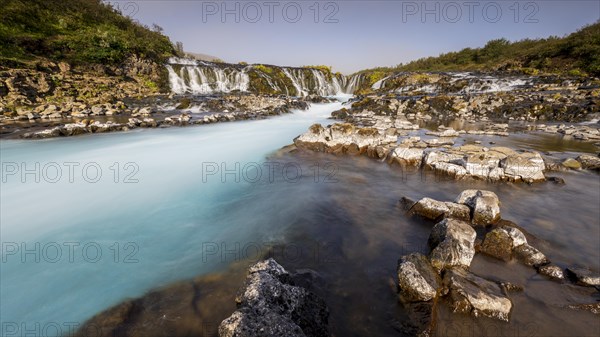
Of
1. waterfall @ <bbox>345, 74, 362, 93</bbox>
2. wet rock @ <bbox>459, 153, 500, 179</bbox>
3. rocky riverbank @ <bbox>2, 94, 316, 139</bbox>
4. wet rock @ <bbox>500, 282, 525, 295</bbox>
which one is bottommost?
wet rock @ <bbox>500, 282, 525, 295</bbox>

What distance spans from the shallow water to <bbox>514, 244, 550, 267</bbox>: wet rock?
0.19m

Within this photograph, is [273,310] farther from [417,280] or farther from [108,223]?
[108,223]

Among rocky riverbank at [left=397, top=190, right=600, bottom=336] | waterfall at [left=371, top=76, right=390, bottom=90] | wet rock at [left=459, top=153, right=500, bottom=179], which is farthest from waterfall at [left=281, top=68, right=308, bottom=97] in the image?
rocky riverbank at [left=397, top=190, right=600, bottom=336]

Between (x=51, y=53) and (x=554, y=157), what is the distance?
47.6 metres

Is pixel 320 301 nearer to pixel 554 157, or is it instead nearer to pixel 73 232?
pixel 73 232

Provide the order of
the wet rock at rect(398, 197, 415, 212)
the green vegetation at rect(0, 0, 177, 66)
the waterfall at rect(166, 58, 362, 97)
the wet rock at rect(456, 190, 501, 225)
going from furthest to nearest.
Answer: the waterfall at rect(166, 58, 362, 97) → the green vegetation at rect(0, 0, 177, 66) → the wet rock at rect(398, 197, 415, 212) → the wet rock at rect(456, 190, 501, 225)

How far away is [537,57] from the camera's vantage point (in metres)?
45.6

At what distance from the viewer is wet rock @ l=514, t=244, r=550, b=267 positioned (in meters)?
4.29

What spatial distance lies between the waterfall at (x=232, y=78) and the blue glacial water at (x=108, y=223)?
27.0 metres

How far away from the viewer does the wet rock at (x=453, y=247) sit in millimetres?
4082

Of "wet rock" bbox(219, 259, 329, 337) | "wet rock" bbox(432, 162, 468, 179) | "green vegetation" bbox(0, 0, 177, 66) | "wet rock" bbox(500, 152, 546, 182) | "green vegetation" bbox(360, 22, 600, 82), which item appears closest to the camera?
"wet rock" bbox(219, 259, 329, 337)

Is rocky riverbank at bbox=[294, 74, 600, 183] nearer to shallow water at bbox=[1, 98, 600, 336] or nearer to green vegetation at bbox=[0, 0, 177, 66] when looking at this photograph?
shallow water at bbox=[1, 98, 600, 336]

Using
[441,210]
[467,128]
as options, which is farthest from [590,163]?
[467,128]

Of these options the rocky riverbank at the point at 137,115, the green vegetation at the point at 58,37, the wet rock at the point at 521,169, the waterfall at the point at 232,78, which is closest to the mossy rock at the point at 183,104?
the rocky riverbank at the point at 137,115
